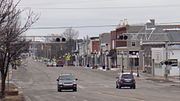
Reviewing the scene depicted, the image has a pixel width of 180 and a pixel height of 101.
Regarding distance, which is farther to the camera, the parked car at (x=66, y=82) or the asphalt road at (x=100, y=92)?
the parked car at (x=66, y=82)

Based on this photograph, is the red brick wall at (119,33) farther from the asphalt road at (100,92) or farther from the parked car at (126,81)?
the parked car at (126,81)

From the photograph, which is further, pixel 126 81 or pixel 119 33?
pixel 119 33

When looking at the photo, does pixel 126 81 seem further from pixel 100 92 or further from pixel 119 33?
pixel 119 33

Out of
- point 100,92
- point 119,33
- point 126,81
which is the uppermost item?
point 119,33

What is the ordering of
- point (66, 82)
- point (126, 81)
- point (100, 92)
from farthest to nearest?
point (126, 81), point (66, 82), point (100, 92)

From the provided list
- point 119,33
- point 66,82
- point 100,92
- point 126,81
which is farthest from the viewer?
point 119,33

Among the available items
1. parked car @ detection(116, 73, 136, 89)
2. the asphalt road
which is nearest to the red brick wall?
the asphalt road

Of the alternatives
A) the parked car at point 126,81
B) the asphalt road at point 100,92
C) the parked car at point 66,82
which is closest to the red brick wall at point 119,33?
the asphalt road at point 100,92

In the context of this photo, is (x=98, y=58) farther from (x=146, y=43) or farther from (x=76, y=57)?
(x=146, y=43)

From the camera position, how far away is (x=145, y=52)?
3816 inches

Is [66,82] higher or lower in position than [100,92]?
higher

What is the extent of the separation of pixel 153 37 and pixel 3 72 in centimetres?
6377

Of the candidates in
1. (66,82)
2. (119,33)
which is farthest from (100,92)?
(119,33)

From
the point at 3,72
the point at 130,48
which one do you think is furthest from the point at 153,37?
the point at 3,72
